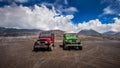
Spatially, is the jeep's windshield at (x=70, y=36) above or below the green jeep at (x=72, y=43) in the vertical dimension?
above

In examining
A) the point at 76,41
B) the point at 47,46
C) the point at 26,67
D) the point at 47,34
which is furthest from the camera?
the point at 47,34

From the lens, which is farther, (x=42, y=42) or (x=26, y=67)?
(x=42, y=42)

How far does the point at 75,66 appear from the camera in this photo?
1143 centimetres

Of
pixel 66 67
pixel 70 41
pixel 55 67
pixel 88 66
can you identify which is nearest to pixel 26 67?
pixel 55 67

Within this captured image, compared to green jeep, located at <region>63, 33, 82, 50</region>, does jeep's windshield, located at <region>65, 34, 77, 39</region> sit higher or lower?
higher

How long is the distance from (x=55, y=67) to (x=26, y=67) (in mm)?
1974

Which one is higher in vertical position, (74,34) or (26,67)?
(74,34)

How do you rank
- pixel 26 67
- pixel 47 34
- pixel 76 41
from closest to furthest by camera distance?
pixel 26 67, pixel 76 41, pixel 47 34

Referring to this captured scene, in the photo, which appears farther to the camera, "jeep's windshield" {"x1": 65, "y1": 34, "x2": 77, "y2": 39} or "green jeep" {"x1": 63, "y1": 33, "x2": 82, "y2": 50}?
"jeep's windshield" {"x1": 65, "y1": 34, "x2": 77, "y2": 39}

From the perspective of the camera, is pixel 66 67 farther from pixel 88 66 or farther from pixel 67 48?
pixel 67 48

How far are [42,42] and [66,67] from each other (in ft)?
34.8

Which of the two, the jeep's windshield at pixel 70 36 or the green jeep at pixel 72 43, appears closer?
the green jeep at pixel 72 43

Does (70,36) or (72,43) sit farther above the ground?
(70,36)

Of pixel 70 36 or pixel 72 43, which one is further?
pixel 70 36
